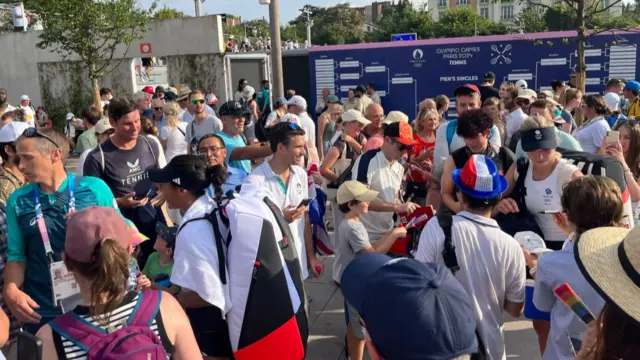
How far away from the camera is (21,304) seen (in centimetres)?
274

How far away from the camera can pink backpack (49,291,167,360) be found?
5.44 feet

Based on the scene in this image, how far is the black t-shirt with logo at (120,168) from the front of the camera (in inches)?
161

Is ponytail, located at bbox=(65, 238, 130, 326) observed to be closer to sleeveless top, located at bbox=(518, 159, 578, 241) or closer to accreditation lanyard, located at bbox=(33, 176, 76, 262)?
accreditation lanyard, located at bbox=(33, 176, 76, 262)

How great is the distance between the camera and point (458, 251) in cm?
256

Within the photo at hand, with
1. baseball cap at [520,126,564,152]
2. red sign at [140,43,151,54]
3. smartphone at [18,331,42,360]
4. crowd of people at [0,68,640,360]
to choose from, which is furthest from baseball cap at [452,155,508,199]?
red sign at [140,43,151,54]

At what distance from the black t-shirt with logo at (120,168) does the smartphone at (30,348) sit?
2.54m

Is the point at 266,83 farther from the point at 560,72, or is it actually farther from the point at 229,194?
the point at 229,194

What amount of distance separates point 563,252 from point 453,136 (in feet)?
8.10

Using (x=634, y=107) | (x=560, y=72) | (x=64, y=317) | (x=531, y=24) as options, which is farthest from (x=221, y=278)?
(x=531, y=24)

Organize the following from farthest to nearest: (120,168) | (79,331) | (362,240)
Answer: (120,168) → (362,240) → (79,331)

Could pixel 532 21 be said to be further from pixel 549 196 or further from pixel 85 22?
pixel 549 196

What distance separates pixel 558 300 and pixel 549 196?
4.70 ft

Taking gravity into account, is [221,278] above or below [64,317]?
below

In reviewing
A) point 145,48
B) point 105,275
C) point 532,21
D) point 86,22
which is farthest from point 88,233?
point 532,21
